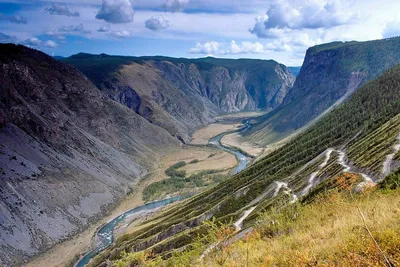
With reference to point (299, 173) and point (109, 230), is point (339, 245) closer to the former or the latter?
point (299, 173)

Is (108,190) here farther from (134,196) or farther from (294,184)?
(294,184)

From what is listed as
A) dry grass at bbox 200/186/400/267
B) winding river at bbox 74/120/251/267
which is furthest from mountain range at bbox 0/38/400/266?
dry grass at bbox 200/186/400/267

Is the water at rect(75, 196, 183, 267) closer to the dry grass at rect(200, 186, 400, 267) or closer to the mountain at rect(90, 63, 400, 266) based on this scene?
the mountain at rect(90, 63, 400, 266)

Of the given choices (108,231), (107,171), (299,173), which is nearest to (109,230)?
(108,231)

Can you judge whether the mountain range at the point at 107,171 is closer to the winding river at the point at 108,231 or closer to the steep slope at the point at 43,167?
the steep slope at the point at 43,167

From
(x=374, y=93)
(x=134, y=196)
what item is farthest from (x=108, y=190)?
(x=374, y=93)

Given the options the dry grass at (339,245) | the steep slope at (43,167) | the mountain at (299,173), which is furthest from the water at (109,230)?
the dry grass at (339,245)
